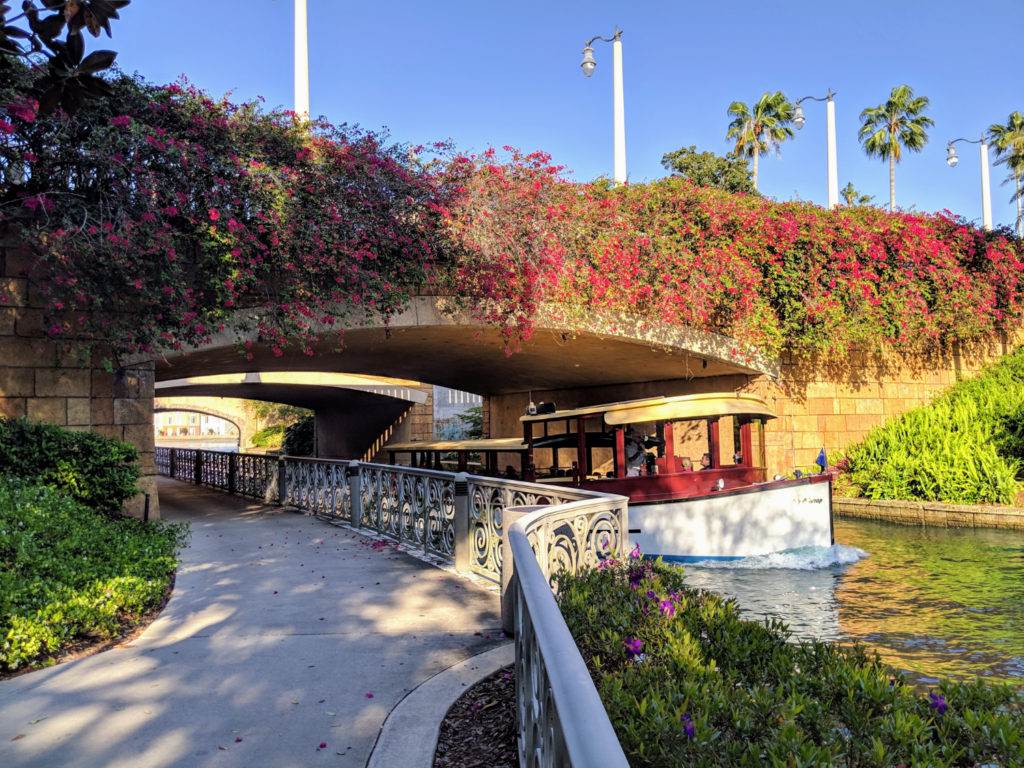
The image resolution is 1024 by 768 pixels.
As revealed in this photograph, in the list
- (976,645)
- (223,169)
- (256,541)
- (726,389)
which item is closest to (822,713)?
(976,645)

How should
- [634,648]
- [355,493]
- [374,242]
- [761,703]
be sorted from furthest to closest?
[374,242] < [355,493] < [634,648] < [761,703]

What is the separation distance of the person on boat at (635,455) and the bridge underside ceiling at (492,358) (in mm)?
3160

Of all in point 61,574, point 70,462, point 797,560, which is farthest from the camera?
point 797,560

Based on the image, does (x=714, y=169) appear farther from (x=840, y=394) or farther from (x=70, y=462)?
(x=70, y=462)

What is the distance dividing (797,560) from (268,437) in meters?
37.0

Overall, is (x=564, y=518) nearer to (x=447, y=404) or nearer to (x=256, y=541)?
(x=256, y=541)

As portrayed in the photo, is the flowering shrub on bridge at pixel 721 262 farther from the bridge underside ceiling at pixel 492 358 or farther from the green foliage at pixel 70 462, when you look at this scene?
the green foliage at pixel 70 462

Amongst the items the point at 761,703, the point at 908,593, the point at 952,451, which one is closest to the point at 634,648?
the point at 761,703

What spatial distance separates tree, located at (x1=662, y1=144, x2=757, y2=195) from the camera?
112 feet

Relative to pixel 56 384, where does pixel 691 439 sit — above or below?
below

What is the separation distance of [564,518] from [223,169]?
8.87 m

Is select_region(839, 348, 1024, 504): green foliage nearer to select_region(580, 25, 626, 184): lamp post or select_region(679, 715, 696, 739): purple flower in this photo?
select_region(580, 25, 626, 184): lamp post

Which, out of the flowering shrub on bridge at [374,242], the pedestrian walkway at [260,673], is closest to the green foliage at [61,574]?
the pedestrian walkway at [260,673]

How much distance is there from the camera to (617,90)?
1892 cm
